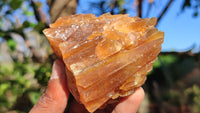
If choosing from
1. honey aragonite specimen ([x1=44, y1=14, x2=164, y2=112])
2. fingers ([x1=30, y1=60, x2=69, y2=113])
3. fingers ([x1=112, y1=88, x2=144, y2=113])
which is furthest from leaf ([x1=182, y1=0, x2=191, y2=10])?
fingers ([x1=30, y1=60, x2=69, y2=113])

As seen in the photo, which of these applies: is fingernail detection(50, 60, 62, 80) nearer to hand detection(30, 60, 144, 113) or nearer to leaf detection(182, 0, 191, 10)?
hand detection(30, 60, 144, 113)

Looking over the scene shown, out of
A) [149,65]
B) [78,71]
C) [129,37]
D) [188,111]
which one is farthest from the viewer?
[188,111]

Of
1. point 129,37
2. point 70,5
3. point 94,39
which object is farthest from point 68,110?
point 70,5

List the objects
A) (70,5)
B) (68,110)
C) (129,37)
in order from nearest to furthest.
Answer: (129,37)
(68,110)
(70,5)

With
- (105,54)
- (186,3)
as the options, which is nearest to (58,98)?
(105,54)

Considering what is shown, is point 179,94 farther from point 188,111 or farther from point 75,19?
point 75,19

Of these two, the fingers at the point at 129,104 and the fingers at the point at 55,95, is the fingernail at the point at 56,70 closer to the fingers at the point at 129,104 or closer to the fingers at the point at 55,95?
the fingers at the point at 55,95
